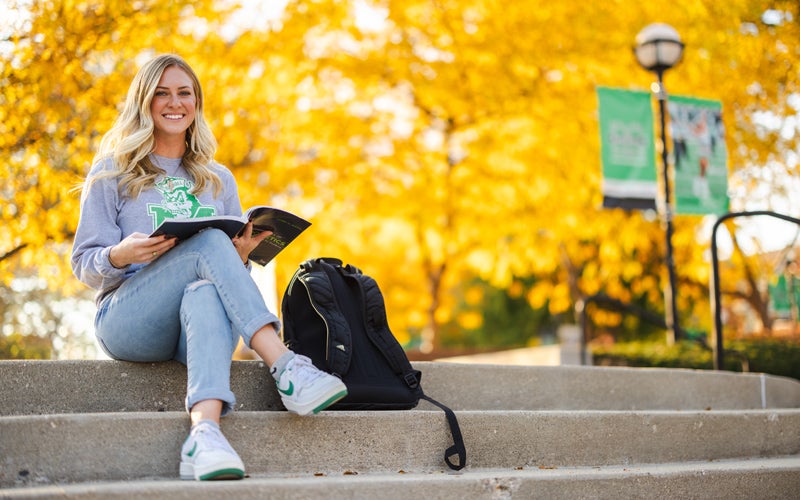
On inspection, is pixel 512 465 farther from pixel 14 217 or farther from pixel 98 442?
pixel 14 217

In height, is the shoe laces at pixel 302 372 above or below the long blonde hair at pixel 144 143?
below

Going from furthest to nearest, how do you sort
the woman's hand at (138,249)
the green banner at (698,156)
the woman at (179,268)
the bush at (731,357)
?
the green banner at (698,156) → the bush at (731,357) → the woman's hand at (138,249) → the woman at (179,268)

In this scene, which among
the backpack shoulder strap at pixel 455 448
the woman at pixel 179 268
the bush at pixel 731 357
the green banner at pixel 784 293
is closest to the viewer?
the woman at pixel 179 268

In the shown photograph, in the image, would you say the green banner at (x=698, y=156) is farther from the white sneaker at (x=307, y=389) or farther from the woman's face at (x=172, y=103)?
the white sneaker at (x=307, y=389)

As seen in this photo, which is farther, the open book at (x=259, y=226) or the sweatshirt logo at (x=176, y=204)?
the sweatshirt logo at (x=176, y=204)

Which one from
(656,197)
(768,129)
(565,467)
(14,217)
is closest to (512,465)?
(565,467)

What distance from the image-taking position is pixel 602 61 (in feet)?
34.8

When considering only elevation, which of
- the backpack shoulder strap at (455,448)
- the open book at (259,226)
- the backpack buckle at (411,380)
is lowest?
the backpack shoulder strap at (455,448)

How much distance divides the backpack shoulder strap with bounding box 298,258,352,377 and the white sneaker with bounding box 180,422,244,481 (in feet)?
2.40

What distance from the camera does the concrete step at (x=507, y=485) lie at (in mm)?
2656

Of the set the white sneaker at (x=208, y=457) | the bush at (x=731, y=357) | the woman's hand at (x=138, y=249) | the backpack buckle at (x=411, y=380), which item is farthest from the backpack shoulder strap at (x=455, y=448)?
the bush at (x=731, y=357)

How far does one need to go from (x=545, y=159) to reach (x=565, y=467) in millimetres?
8284

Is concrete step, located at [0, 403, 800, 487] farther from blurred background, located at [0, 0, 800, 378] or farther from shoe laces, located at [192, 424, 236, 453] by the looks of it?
blurred background, located at [0, 0, 800, 378]

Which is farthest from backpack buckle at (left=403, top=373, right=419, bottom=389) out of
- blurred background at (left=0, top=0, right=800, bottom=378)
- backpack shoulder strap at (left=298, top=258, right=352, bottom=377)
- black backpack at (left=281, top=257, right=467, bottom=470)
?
blurred background at (left=0, top=0, right=800, bottom=378)
